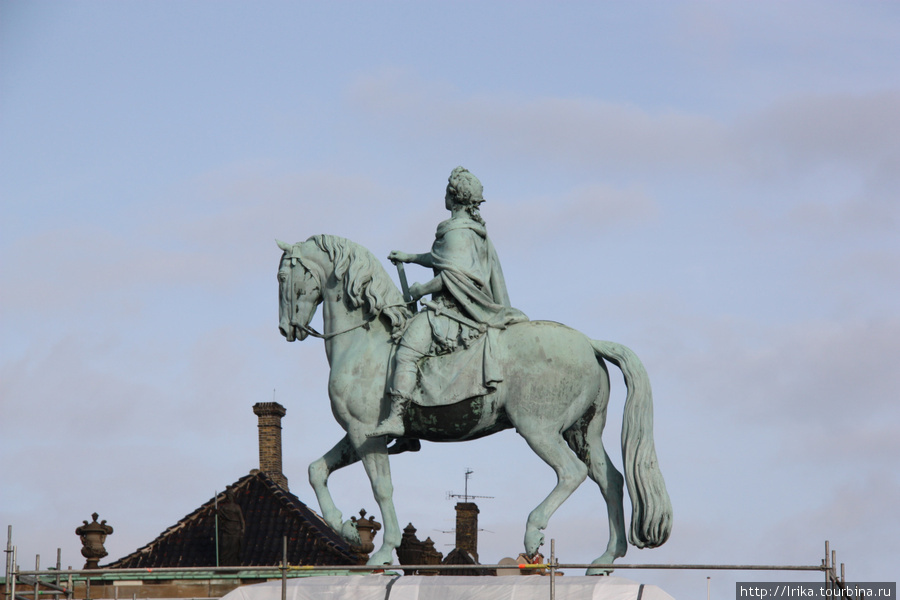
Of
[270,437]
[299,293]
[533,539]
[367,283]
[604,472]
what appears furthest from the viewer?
[270,437]

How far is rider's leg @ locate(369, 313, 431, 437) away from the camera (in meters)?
20.0

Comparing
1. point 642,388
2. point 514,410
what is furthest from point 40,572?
point 642,388

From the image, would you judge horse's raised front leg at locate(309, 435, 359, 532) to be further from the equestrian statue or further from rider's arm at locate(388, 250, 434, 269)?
rider's arm at locate(388, 250, 434, 269)

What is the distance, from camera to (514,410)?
2009 centimetres

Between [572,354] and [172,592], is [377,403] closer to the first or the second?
[572,354]

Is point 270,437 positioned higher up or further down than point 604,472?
higher up

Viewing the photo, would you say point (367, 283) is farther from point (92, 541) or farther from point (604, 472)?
point (92, 541)

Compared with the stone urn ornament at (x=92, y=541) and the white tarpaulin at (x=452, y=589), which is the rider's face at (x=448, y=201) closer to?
the white tarpaulin at (x=452, y=589)

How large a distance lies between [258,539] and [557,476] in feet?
84.8

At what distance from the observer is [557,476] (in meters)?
20.0

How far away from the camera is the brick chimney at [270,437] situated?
2057 inches

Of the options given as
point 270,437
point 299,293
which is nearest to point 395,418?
point 299,293

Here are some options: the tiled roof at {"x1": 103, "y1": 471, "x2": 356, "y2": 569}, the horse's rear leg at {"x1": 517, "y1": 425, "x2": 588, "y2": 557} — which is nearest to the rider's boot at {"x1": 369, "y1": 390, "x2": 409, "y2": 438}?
the horse's rear leg at {"x1": 517, "y1": 425, "x2": 588, "y2": 557}

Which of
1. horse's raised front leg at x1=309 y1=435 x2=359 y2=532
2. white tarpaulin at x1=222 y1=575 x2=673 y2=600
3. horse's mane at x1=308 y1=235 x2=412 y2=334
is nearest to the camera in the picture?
white tarpaulin at x1=222 y1=575 x2=673 y2=600
